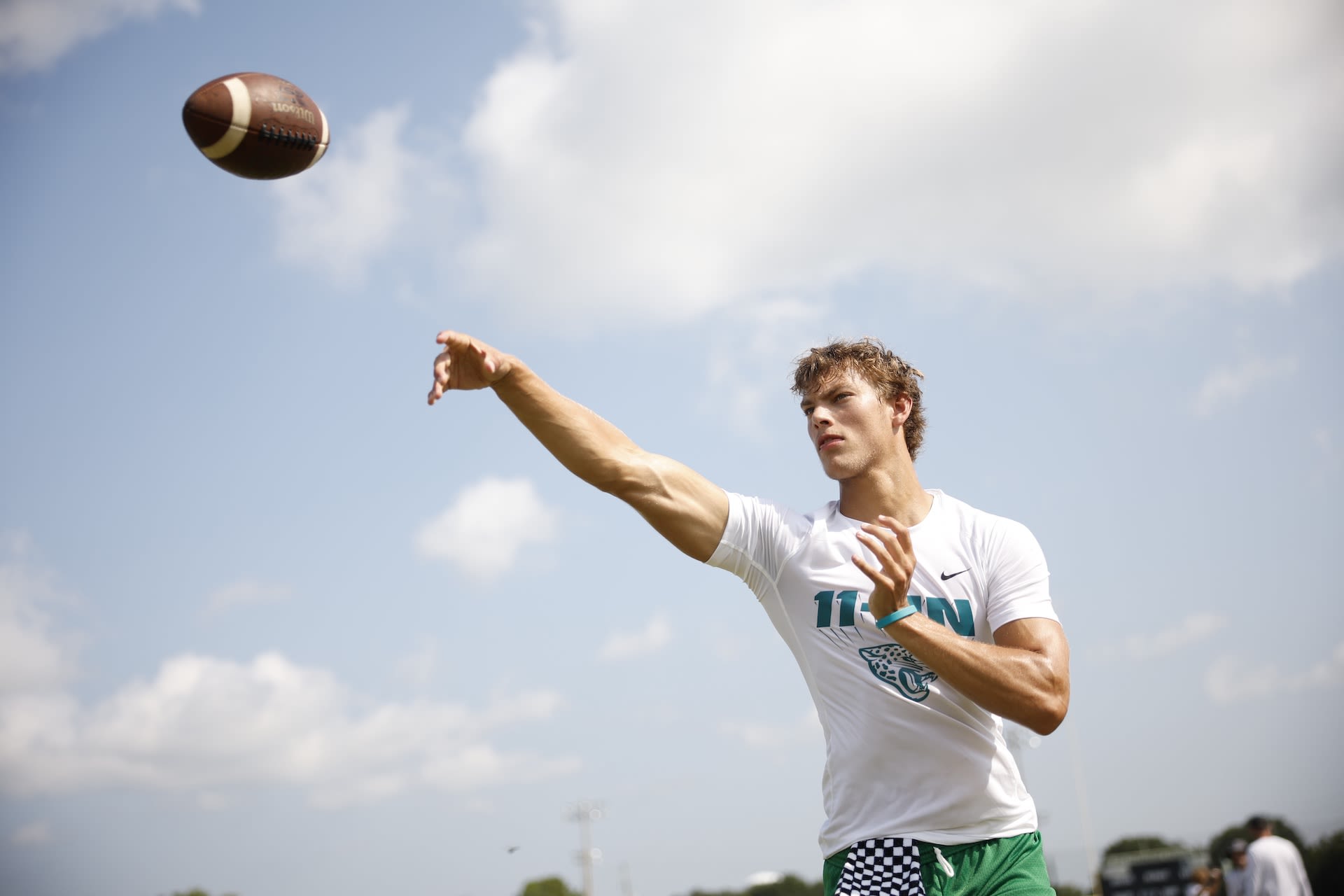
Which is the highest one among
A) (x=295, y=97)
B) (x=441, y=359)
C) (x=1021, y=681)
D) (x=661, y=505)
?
(x=295, y=97)

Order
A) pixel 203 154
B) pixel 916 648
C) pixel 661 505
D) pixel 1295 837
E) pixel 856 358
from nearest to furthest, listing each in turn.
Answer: pixel 916 648 → pixel 661 505 → pixel 856 358 → pixel 203 154 → pixel 1295 837

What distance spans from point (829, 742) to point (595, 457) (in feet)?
4.36

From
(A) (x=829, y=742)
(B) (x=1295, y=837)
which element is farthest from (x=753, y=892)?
(A) (x=829, y=742)

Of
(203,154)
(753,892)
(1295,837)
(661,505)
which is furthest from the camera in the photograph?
(753,892)

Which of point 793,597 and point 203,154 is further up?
point 203,154

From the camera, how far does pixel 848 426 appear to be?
3945 mm

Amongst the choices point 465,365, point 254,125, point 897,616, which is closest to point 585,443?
point 465,365

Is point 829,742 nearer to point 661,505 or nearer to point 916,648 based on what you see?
point 916,648

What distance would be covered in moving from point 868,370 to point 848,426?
38 cm

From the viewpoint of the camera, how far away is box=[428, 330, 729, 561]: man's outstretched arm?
3.44 metres

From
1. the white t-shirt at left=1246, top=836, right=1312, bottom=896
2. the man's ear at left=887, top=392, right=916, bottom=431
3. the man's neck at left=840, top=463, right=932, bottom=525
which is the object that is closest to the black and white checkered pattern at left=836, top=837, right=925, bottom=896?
the man's neck at left=840, top=463, right=932, bottom=525

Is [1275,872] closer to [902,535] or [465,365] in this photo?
[902,535]

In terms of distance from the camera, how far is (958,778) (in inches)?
134

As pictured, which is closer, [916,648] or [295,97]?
[916,648]
